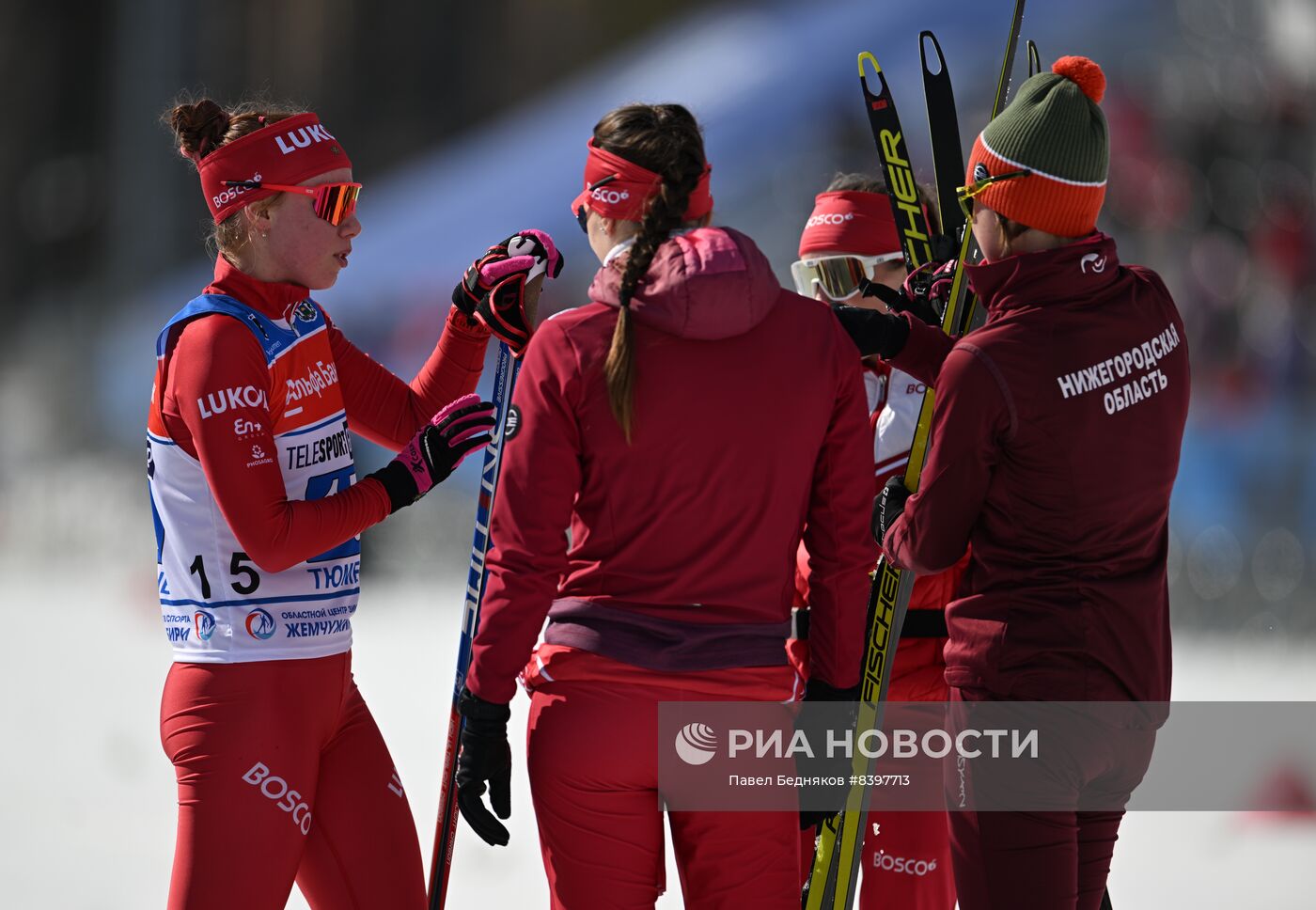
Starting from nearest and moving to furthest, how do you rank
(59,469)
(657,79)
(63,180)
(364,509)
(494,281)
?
(364,509), (494,281), (657,79), (59,469), (63,180)

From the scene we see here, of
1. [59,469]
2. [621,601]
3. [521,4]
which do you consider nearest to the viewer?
[621,601]

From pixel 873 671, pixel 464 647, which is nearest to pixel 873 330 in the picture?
pixel 873 671

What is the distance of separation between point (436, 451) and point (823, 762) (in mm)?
908

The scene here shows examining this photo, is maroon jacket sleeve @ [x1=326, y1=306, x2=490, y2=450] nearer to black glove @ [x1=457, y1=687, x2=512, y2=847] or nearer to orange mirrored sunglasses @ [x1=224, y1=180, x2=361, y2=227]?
orange mirrored sunglasses @ [x1=224, y1=180, x2=361, y2=227]

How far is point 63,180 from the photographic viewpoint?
Result: 15828mm

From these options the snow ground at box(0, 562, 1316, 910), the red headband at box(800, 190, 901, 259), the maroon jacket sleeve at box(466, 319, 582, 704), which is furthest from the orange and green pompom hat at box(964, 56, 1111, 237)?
the snow ground at box(0, 562, 1316, 910)

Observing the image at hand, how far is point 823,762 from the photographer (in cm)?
287

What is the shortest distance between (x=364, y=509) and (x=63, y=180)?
47.4 ft

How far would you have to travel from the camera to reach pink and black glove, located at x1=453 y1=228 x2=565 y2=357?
3107mm

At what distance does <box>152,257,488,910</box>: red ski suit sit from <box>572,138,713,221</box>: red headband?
24.1 inches

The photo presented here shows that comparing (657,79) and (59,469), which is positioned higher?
Answer: (657,79)

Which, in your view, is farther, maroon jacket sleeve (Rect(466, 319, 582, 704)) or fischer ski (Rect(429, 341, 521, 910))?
fischer ski (Rect(429, 341, 521, 910))

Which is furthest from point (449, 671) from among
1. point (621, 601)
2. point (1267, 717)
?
point (621, 601)

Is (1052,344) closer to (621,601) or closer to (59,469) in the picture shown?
(621,601)
